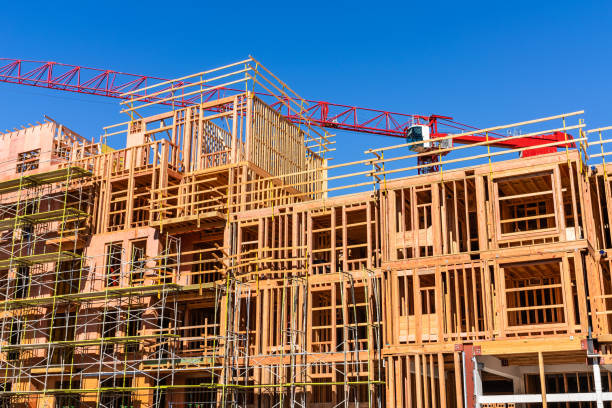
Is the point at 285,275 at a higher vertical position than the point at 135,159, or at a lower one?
lower

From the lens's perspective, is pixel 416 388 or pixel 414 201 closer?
pixel 416 388

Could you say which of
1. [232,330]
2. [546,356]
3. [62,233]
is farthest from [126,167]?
[546,356]

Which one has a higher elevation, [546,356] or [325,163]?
[325,163]

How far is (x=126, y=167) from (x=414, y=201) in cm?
1982

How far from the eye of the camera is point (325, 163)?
2120 inches

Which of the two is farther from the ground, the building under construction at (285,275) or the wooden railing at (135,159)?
the wooden railing at (135,159)

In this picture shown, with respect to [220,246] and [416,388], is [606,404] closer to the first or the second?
[416,388]

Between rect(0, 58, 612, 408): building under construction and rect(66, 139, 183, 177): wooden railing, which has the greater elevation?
rect(66, 139, 183, 177): wooden railing

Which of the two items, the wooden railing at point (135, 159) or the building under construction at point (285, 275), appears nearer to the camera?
the building under construction at point (285, 275)

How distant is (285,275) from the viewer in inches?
1391

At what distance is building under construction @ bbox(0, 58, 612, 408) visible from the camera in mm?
28797

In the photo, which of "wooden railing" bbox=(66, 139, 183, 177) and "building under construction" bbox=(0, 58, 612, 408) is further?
"wooden railing" bbox=(66, 139, 183, 177)

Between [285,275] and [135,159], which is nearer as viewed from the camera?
[285,275]

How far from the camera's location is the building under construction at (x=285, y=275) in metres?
28.8
